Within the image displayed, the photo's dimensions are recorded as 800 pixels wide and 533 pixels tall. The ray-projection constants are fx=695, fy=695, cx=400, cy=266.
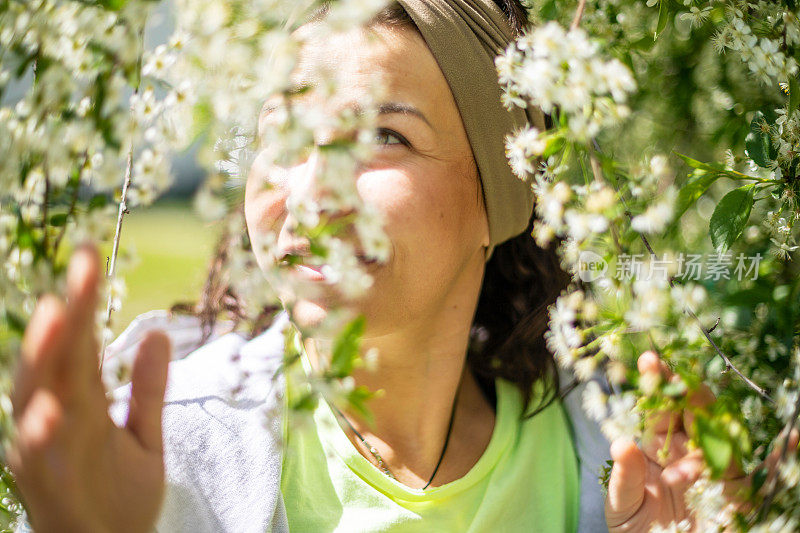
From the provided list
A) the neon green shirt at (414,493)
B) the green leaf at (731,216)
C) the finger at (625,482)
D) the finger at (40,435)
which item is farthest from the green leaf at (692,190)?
the finger at (40,435)

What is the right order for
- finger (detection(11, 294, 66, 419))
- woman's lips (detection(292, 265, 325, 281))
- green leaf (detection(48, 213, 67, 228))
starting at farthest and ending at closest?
woman's lips (detection(292, 265, 325, 281)) < green leaf (detection(48, 213, 67, 228)) < finger (detection(11, 294, 66, 419))

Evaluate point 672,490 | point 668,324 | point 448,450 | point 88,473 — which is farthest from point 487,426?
point 88,473

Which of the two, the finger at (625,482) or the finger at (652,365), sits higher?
the finger at (652,365)

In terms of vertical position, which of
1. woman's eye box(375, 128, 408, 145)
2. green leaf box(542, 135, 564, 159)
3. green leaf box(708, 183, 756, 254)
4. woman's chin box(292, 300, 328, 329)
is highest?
green leaf box(542, 135, 564, 159)

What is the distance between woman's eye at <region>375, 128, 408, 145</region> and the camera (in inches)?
42.8

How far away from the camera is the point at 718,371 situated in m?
1.25

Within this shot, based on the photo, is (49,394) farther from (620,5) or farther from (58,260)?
(620,5)

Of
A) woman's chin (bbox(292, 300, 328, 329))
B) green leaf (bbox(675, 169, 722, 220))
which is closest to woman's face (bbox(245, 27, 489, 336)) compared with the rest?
woman's chin (bbox(292, 300, 328, 329))

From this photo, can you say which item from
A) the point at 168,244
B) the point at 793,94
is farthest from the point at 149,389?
the point at 168,244

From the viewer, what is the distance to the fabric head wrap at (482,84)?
1119 millimetres

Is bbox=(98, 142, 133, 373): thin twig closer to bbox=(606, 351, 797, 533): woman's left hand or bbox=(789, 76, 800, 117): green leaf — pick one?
bbox=(606, 351, 797, 533): woman's left hand

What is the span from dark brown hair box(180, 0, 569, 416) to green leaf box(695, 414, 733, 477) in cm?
66

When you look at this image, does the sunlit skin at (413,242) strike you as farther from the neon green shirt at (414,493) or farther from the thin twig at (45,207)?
the thin twig at (45,207)

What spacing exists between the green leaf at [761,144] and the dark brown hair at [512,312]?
48 cm
